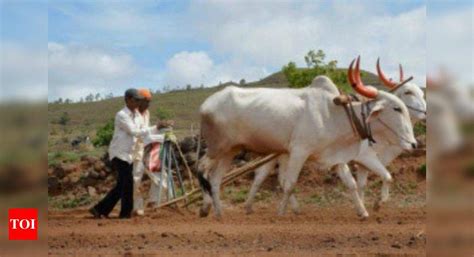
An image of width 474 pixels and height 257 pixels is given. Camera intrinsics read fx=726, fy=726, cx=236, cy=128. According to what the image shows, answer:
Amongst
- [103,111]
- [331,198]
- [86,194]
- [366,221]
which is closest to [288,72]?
[331,198]

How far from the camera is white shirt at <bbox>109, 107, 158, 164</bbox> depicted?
7.53 metres

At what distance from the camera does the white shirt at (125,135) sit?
7531mm

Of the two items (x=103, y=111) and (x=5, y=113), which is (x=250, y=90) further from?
(x=103, y=111)

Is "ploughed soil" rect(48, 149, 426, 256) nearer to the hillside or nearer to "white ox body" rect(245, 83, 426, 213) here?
"white ox body" rect(245, 83, 426, 213)

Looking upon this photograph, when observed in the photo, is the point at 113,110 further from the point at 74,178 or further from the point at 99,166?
the point at 74,178

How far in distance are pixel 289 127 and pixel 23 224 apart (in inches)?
220

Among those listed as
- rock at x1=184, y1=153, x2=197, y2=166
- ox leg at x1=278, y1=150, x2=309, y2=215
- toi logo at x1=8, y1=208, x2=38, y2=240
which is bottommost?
rock at x1=184, y1=153, x2=197, y2=166

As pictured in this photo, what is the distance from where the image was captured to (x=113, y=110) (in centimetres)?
3878

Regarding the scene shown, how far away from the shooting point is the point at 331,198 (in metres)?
11.7

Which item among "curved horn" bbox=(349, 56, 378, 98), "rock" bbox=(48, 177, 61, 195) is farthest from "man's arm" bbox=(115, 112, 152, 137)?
"rock" bbox=(48, 177, 61, 195)

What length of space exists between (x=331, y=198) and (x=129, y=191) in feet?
16.2

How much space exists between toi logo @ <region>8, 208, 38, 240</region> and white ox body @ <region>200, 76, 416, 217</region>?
548 centimetres

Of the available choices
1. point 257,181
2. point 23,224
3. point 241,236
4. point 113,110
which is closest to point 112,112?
point 113,110

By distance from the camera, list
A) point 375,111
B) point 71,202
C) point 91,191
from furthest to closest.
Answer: point 91,191, point 71,202, point 375,111
